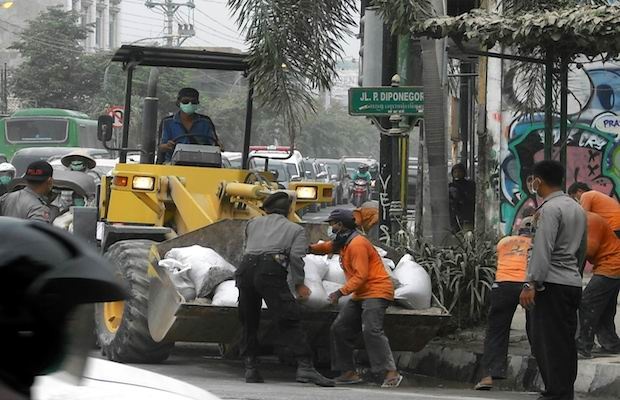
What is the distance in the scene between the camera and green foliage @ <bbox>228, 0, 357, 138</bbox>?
46.9 ft

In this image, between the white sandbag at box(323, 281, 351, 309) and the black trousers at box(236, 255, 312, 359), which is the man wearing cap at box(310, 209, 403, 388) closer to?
the white sandbag at box(323, 281, 351, 309)

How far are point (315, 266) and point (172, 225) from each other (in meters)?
1.98

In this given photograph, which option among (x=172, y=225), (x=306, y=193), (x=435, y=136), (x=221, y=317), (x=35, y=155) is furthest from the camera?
(x=35, y=155)

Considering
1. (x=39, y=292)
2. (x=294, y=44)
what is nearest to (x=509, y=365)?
(x=294, y=44)

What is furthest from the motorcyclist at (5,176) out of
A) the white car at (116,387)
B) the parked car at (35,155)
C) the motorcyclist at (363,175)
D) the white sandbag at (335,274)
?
the motorcyclist at (363,175)

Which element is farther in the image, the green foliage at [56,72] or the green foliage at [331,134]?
Answer: the green foliage at [56,72]

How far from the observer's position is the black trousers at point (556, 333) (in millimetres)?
9086

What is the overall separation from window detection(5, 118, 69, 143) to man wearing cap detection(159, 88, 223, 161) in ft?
101

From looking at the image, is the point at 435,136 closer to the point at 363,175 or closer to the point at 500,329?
the point at 500,329

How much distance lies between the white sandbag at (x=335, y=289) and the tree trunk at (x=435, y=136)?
2811 millimetres

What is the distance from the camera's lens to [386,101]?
48.0 feet

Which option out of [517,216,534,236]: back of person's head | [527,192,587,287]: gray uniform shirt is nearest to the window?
[517,216,534,236]: back of person's head

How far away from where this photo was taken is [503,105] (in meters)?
21.1

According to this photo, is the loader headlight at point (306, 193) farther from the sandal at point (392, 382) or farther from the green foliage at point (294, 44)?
the sandal at point (392, 382)
